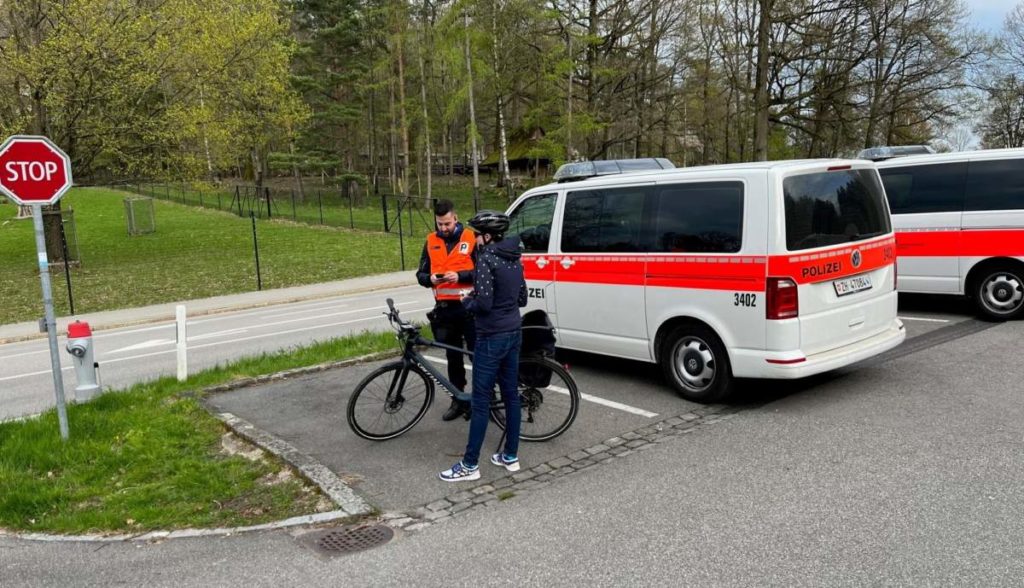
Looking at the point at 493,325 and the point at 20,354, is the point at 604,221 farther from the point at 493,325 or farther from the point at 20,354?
the point at 20,354

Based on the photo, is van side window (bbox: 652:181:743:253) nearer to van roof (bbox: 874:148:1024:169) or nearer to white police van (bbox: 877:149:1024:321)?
white police van (bbox: 877:149:1024:321)

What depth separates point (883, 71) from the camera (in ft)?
104

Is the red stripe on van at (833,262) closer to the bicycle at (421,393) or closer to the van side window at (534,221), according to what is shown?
the bicycle at (421,393)

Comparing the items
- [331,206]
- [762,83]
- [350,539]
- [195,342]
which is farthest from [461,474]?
[331,206]

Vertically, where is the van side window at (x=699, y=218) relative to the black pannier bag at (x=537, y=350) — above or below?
above

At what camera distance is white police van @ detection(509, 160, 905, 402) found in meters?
5.63

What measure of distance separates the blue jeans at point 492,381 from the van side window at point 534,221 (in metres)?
2.75

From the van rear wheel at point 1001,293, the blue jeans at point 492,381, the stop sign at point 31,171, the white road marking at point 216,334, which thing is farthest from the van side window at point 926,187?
the white road marking at point 216,334

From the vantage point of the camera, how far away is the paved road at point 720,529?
3475 mm

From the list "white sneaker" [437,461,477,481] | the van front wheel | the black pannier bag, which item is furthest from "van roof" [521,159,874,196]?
"white sneaker" [437,461,477,481]

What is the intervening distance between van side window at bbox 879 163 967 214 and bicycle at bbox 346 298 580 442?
6694 millimetres

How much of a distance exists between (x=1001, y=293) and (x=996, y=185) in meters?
1.33

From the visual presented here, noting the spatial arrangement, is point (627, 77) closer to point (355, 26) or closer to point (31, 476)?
point (355, 26)

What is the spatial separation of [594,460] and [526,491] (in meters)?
0.68
